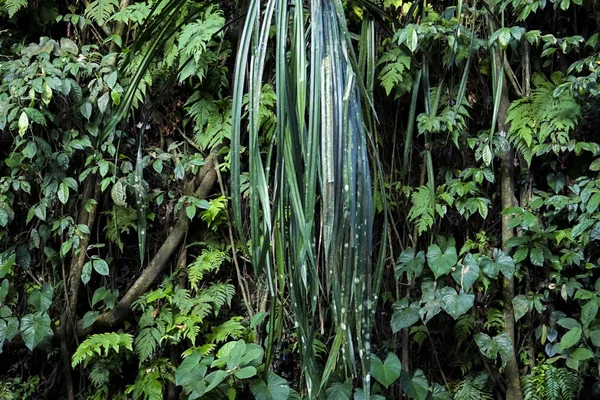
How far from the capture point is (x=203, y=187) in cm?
260

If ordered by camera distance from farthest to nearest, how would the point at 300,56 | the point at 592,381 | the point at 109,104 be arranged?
the point at 109,104, the point at 592,381, the point at 300,56

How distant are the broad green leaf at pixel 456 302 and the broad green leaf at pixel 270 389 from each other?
0.61m

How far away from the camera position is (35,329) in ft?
7.82

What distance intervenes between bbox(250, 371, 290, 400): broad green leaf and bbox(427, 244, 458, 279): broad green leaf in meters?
0.64

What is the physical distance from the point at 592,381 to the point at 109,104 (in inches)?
80.3

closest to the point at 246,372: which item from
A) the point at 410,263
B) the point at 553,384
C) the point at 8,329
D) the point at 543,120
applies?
the point at 410,263

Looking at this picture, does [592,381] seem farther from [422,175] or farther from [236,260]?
[236,260]

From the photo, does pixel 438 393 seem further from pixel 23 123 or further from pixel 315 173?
pixel 23 123

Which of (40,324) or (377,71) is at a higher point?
(377,71)

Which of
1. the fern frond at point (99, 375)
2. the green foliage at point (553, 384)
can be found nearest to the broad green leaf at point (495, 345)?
the green foliage at point (553, 384)

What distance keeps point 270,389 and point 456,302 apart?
2.28ft

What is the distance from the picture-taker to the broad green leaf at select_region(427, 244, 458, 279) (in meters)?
2.25

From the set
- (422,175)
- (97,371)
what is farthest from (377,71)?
(97,371)

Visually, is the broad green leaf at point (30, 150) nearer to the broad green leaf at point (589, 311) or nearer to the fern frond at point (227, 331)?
the fern frond at point (227, 331)
